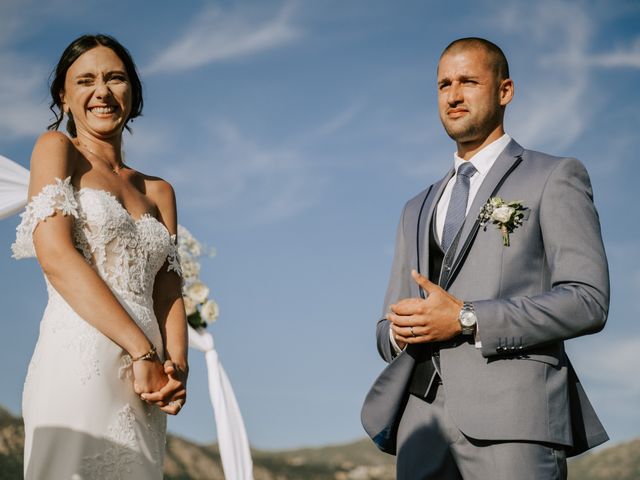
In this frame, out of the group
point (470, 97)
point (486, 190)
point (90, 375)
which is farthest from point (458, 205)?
point (90, 375)

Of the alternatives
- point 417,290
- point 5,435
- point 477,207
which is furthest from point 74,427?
point 5,435

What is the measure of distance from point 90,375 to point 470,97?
81.5 inches

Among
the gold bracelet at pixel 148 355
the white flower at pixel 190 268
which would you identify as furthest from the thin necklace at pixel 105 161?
the white flower at pixel 190 268

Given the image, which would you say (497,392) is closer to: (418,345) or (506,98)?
(418,345)

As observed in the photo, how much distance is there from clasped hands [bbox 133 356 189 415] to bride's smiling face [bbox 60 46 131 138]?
1.12 m

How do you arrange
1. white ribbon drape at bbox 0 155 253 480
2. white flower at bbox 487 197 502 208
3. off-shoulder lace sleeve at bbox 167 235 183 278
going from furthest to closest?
white ribbon drape at bbox 0 155 253 480, off-shoulder lace sleeve at bbox 167 235 183 278, white flower at bbox 487 197 502 208

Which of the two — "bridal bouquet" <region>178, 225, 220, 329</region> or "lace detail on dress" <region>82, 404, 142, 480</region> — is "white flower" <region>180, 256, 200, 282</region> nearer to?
"bridal bouquet" <region>178, 225, 220, 329</region>

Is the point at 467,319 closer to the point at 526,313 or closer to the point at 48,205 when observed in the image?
the point at 526,313

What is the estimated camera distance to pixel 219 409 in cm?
884

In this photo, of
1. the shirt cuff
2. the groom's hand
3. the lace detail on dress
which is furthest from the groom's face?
the lace detail on dress

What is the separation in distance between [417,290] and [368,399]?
57cm

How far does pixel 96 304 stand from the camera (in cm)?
327

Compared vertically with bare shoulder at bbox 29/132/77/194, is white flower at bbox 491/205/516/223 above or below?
below

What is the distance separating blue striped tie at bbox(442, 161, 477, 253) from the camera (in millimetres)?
3643
